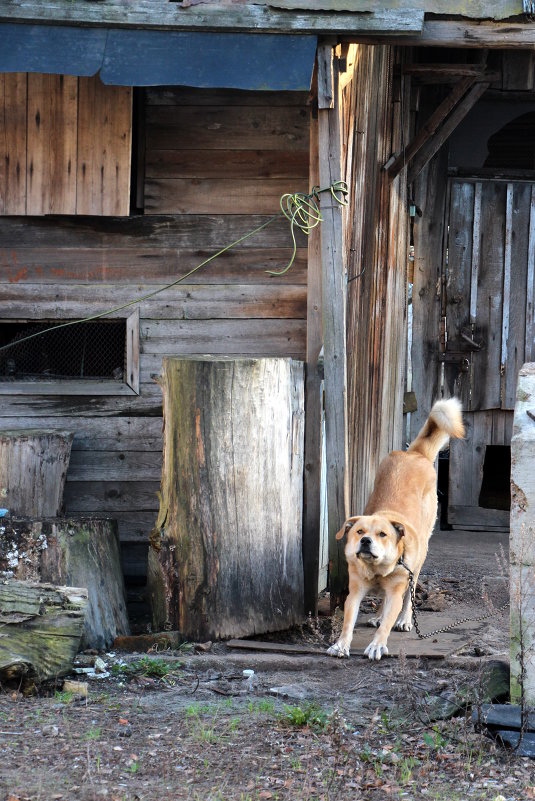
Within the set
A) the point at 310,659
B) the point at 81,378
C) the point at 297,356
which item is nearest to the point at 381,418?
the point at 297,356

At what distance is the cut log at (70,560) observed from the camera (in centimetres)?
576

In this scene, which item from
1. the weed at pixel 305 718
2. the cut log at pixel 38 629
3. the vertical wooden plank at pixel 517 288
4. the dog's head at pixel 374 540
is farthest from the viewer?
the vertical wooden plank at pixel 517 288

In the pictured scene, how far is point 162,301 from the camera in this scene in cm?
695

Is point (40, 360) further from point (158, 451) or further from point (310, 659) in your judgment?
point (310, 659)

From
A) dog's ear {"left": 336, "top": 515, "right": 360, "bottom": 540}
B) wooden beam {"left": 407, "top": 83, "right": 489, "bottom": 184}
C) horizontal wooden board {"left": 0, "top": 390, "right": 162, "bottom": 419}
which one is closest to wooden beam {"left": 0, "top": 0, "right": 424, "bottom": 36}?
horizontal wooden board {"left": 0, "top": 390, "right": 162, "bottom": 419}

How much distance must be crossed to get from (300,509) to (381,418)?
106 inches

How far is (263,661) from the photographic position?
5.43m

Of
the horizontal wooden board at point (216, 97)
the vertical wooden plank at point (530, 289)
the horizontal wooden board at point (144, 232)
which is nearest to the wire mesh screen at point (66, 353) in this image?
the horizontal wooden board at point (144, 232)

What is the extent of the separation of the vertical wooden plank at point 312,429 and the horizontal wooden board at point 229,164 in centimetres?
38

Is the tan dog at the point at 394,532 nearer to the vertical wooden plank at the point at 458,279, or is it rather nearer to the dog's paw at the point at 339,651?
the dog's paw at the point at 339,651

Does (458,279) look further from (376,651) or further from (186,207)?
(376,651)

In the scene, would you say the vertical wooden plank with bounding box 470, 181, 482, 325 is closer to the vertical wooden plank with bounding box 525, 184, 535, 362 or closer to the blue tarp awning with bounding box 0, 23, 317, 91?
the vertical wooden plank with bounding box 525, 184, 535, 362

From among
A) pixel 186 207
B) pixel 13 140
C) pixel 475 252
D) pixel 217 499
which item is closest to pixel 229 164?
pixel 186 207

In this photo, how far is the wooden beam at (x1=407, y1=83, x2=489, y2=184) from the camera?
354 inches
